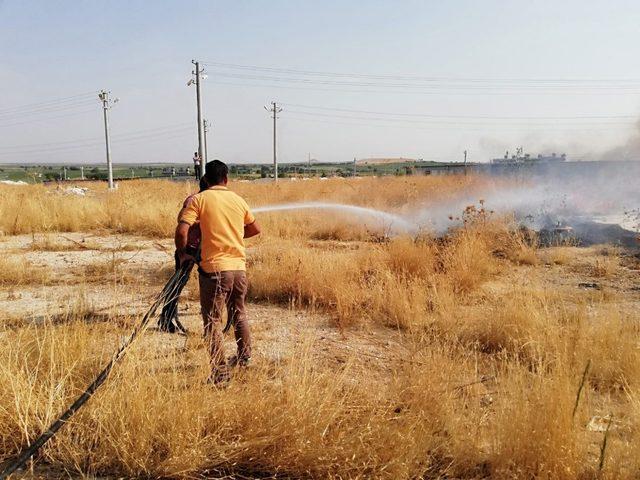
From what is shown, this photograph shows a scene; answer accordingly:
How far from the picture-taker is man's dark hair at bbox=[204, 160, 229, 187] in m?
3.85

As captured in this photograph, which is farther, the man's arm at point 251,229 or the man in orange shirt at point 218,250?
the man's arm at point 251,229

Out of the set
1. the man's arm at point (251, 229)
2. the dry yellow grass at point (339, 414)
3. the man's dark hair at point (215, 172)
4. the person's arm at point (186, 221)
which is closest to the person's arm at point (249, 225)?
the man's arm at point (251, 229)

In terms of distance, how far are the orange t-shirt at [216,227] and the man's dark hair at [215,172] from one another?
89 mm

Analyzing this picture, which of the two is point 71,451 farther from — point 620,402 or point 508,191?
point 508,191

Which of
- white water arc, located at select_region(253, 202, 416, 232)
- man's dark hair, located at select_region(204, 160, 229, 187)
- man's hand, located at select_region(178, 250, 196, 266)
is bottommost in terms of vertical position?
white water arc, located at select_region(253, 202, 416, 232)

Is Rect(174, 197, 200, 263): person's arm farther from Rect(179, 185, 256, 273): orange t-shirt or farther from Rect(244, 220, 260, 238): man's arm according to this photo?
Rect(244, 220, 260, 238): man's arm

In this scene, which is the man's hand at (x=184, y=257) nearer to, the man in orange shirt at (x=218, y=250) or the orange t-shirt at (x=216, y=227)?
the man in orange shirt at (x=218, y=250)

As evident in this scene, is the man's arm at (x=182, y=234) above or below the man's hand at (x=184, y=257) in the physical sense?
above

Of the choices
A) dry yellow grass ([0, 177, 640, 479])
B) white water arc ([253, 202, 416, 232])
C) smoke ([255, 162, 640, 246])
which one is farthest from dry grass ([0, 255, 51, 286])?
smoke ([255, 162, 640, 246])

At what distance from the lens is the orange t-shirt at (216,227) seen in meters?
3.72

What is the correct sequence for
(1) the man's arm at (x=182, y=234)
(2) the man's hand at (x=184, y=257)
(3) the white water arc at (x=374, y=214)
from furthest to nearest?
(3) the white water arc at (x=374, y=214)
(2) the man's hand at (x=184, y=257)
(1) the man's arm at (x=182, y=234)

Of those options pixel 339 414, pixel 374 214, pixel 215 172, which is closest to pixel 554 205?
pixel 374 214

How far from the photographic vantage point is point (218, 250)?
3.76 m

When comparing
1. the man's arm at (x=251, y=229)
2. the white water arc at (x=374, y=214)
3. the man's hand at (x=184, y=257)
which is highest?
the man's arm at (x=251, y=229)
